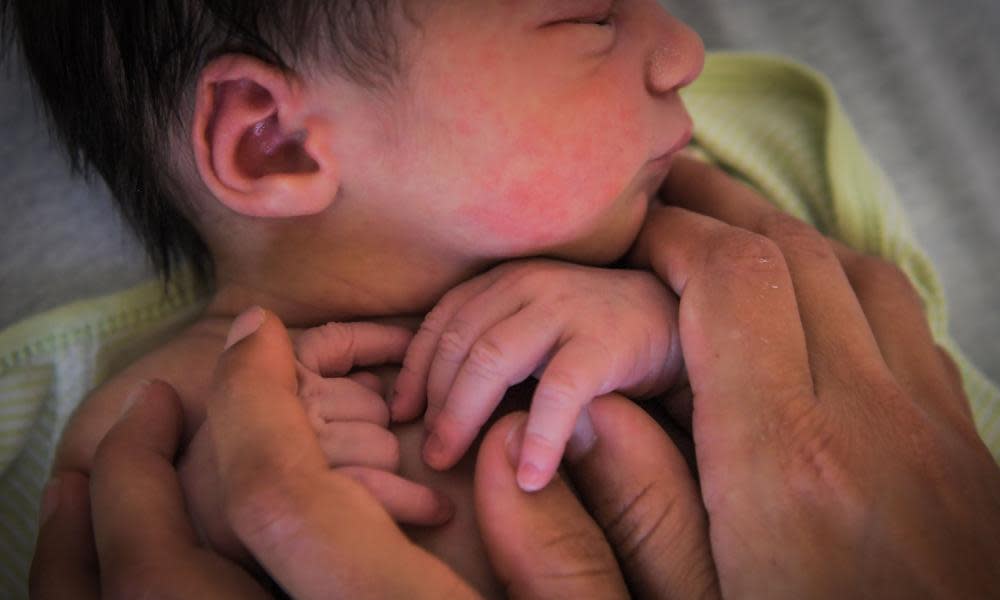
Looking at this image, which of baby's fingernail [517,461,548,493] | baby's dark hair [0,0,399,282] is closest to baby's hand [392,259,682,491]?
baby's fingernail [517,461,548,493]

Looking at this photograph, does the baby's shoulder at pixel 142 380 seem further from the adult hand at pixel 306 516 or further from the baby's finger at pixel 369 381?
the baby's finger at pixel 369 381

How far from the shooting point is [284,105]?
2.87 ft

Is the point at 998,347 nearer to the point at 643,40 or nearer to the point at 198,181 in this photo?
the point at 643,40

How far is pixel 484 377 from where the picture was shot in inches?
32.3

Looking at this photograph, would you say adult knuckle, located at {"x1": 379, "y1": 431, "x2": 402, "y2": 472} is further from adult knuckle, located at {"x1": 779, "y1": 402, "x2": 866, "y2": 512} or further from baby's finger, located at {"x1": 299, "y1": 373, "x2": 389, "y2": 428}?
adult knuckle, located at {"x1": 779, "y1": 402, "x2": 866, "y2": 512}

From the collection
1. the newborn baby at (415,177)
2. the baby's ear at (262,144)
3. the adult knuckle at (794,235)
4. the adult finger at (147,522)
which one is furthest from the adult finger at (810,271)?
the adult finger at (147,522)

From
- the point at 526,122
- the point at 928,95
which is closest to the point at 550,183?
the point at 526,122

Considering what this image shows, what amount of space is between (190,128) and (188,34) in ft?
0.33

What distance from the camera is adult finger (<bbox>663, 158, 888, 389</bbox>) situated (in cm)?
86

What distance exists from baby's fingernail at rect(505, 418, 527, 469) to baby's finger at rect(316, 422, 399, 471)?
0.37ft

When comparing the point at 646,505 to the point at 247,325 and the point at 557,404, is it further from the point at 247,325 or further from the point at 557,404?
the point at 247,325

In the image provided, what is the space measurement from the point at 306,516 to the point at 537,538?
0.20m

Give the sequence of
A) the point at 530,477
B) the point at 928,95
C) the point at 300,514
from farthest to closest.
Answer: the point at 928,95, the point at 530,477, the point at 300,514

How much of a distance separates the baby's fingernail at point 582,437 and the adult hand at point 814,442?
0.10 meters
